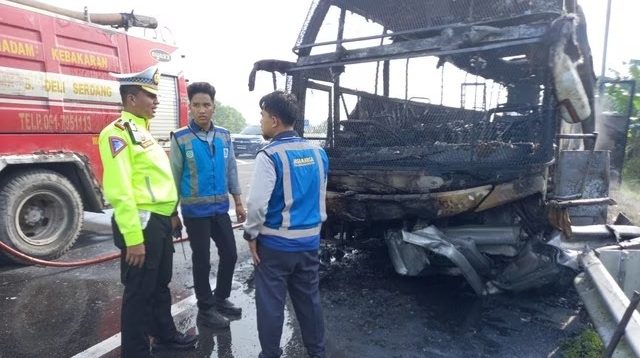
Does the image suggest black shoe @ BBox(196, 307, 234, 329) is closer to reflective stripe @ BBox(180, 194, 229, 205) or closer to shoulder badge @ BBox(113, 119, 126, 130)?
reflective stripe @ BBox(180, 194, 229, 205)

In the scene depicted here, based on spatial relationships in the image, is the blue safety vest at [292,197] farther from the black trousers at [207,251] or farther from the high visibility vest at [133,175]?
the black trousers at [207,251]

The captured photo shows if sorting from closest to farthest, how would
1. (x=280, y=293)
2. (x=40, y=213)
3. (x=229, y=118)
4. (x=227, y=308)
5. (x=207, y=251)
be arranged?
(x=280, y=293) → (x=207, y=251) → (x=227, y=308) → (x=40, y=213) → (x=229, y=118)

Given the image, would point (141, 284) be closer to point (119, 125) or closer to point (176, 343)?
point (176, 343)

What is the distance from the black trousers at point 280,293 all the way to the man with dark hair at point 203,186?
87cm

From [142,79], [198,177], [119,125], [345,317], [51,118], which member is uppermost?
[142,79]

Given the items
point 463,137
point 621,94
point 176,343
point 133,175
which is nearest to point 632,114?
point 621,94

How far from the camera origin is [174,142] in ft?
10.2

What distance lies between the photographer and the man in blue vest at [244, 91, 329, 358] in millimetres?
2332

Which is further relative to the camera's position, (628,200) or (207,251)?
(628,200)

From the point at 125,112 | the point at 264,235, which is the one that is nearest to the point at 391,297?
the point at 264,235

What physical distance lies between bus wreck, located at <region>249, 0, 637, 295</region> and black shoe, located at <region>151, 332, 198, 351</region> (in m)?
1.74

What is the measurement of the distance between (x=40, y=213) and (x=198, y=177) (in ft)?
9.50

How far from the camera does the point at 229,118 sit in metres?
34.8

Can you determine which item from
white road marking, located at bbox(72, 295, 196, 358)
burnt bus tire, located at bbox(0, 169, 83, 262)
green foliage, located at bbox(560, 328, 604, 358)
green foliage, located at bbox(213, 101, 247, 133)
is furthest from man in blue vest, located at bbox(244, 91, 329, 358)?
green foliage, located at bbox(213, 101, 247, 133)
